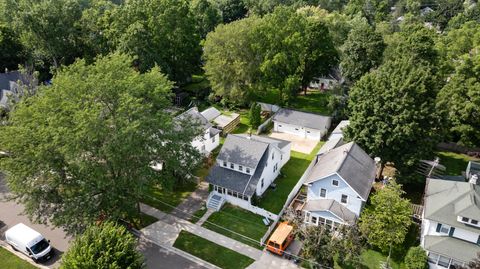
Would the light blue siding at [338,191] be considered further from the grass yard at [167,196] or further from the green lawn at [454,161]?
the green lawn at [454,161]

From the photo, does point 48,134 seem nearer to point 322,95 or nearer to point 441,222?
point 441,222

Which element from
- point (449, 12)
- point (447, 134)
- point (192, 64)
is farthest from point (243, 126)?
point (449, 12)

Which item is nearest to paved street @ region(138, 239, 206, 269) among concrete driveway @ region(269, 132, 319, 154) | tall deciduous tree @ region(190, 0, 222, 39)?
concrete driveway @ region(269, 132, 319, 154)

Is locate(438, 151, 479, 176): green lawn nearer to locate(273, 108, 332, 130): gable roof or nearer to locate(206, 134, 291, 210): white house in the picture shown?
locate(273, 108, 332, 130): gable roof

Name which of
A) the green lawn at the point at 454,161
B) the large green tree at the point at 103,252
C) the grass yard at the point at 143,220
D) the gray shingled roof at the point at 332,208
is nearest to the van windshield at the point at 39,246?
the grass yard at the point at 143,220

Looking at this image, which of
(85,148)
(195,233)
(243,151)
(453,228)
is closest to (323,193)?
(243,151)

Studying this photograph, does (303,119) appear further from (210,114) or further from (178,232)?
(178,232)
